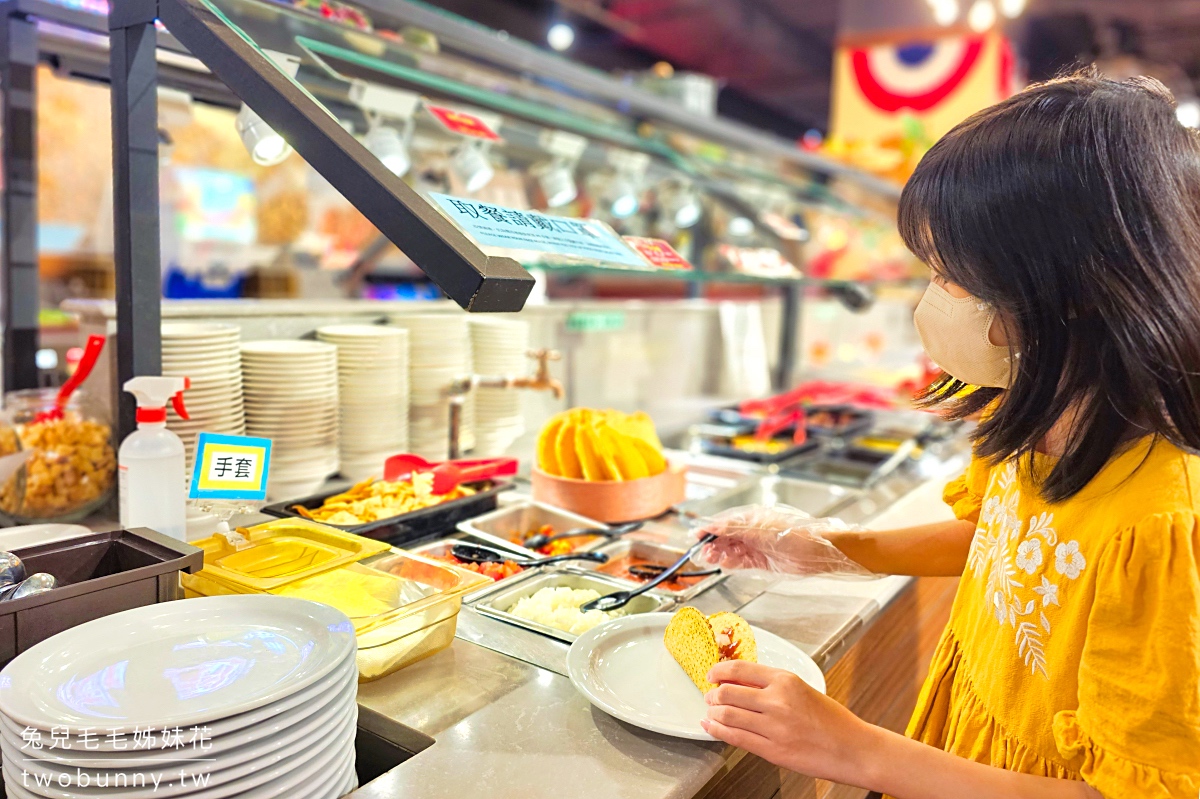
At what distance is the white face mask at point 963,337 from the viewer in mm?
1006

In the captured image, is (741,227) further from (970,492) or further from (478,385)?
(970,492)

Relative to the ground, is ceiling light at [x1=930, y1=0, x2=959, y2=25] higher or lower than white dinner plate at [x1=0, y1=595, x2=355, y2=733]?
higher

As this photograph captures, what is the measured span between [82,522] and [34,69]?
970mm

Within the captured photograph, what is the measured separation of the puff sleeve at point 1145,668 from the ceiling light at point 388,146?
1.41 metres

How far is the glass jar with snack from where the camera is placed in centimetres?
153

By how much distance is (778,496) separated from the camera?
7.63ft

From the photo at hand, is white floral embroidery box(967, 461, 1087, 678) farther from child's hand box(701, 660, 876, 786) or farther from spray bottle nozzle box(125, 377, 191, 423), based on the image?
spray bottle nozzle box(125, 377, 191, 423)

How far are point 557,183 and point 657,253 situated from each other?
0.84m

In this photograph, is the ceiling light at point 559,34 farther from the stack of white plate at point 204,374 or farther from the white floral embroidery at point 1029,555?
the white floral embroidery at point 1029,555

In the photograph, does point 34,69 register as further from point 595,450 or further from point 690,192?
point 690,192

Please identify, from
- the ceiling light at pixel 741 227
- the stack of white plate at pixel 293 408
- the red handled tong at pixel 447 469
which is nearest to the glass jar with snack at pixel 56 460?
the stack of white plate at pixel 293 408

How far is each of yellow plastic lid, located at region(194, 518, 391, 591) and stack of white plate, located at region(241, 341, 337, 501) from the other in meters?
0.42

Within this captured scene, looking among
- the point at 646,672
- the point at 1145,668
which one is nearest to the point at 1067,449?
the point at 1145,668

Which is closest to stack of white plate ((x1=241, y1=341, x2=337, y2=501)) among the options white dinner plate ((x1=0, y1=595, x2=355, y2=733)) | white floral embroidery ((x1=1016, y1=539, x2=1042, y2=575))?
white dinner plate ((x1=0, y1=595, x2=355, y2=733))
